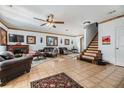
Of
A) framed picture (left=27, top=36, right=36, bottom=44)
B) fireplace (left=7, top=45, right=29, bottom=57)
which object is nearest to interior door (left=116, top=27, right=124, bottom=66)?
fireplace (left=7, top=45, right=29, bottom=57)

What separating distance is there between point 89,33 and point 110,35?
202cm

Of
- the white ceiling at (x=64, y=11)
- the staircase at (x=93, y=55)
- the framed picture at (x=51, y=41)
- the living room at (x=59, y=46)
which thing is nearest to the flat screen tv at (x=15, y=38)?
the living room at (x=59, y=46)

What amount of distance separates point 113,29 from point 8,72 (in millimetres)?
4708

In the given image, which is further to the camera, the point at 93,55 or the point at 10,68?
the point at 93,55

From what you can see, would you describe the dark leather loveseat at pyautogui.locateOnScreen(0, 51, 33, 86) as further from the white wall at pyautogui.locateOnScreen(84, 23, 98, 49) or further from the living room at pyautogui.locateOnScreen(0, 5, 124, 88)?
the white wall at pyautogui.locateOnScreen(84, 23, 98, 49)

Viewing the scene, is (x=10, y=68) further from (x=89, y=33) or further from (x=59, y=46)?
(x=59, y=46)

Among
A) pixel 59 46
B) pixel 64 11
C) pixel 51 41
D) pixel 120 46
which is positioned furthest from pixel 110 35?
pixel 59 46

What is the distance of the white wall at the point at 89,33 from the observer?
6254mm

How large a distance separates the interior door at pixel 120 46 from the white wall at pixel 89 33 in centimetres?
233

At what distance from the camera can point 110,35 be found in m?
4.43

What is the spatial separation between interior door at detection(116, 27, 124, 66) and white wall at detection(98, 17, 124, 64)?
155mm

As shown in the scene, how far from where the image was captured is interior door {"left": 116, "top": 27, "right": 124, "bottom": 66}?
12.7 ft
